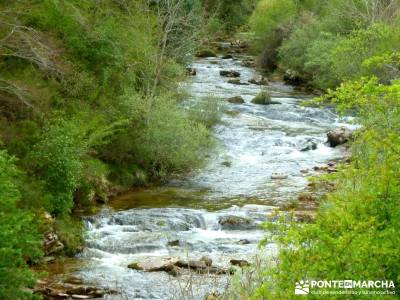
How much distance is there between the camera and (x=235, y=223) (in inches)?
733

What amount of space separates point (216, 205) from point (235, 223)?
2195mm

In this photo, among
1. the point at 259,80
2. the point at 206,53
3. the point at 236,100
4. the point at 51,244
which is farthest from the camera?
the point at 206,53

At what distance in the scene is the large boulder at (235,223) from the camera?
18531mm

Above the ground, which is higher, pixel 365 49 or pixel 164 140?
pixel 365 49

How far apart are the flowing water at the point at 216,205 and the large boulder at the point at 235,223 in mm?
49

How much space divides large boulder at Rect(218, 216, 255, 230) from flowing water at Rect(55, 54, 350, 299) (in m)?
0.05

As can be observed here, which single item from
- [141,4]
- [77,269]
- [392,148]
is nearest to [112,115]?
[141,4]

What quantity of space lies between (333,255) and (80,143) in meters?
12.9

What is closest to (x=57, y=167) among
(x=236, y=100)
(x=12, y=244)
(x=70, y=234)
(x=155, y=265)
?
(x=70, y=234)

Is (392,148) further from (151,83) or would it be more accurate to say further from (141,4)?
(141,4)

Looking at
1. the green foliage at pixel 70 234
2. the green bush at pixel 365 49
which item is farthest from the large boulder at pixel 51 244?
the green bush at pixel 365 49

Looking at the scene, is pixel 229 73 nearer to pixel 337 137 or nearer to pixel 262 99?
pixel 262 99

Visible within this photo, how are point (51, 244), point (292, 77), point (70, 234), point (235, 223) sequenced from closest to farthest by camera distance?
point (51, 244) → point (70, 234) → point (235, 223) → point (292, 77)

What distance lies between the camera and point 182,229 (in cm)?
1845
